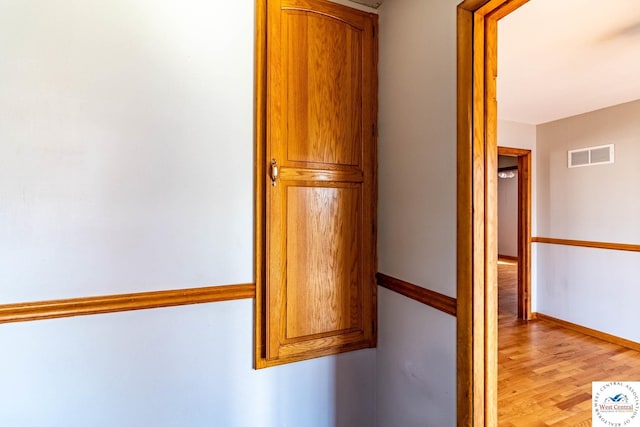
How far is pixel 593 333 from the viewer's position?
3.14 metres

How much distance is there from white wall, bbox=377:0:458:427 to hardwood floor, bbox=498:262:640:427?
1.02 metres

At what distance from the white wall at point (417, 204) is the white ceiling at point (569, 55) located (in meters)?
0.74

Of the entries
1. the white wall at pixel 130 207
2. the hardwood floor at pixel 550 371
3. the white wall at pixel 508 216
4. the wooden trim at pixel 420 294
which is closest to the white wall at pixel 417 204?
the wooden trim at pixel 420 294

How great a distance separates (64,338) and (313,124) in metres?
1.36

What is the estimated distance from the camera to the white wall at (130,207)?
43.5 inches

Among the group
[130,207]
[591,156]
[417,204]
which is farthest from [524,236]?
[130,207]

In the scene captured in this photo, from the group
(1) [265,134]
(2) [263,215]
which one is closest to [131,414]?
(2) [263,215]

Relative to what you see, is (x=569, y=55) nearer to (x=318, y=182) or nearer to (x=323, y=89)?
(x=323, y=89)

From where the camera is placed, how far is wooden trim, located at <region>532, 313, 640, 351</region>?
287 centimetres

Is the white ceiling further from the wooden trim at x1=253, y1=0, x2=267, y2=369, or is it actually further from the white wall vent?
the wooden trim at x1=253, y1=0, x2=267, y2=369

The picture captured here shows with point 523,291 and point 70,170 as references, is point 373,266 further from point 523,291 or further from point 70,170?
point 523,291

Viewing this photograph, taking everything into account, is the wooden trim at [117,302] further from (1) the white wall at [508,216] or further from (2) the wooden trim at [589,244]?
(1) the white wall at [508,216]

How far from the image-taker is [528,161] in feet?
12.0

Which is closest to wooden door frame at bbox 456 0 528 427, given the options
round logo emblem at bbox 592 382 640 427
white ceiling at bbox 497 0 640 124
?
white ceiling at bbox 497 0 640 124
